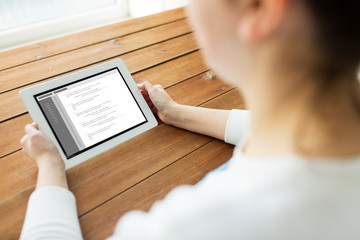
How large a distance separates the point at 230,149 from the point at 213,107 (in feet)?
0.67

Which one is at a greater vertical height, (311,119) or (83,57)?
(83,57)

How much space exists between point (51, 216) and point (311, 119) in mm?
550

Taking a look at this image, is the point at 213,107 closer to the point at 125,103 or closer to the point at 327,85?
the point at 125,103

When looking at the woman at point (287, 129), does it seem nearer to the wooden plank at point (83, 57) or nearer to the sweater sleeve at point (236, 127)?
the sweater sleeve at point (236, 127)

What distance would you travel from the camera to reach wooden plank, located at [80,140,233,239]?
2.26 ft

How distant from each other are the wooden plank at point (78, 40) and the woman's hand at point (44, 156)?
20.7 inches

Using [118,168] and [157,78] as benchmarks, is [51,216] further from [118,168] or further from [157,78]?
[157,78]

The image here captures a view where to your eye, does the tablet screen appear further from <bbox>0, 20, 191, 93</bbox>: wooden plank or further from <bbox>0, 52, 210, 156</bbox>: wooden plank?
<bbox>0, 20, 191, 93</bbox>: wooden plank

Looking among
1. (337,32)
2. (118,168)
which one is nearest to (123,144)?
(118,168)

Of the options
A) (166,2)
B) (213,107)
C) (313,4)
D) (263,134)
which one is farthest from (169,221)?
(166,2)

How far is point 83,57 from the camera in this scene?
1214mm

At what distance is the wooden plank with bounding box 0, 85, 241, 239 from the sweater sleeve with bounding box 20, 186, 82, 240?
0.05 meters

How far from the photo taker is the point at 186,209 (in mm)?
403

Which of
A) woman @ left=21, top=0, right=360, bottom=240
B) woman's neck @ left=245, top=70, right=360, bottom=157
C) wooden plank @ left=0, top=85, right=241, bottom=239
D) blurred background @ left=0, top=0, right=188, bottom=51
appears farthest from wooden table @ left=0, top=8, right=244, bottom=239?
blurred background @ left=0, top=0, right=188, bottom=51
